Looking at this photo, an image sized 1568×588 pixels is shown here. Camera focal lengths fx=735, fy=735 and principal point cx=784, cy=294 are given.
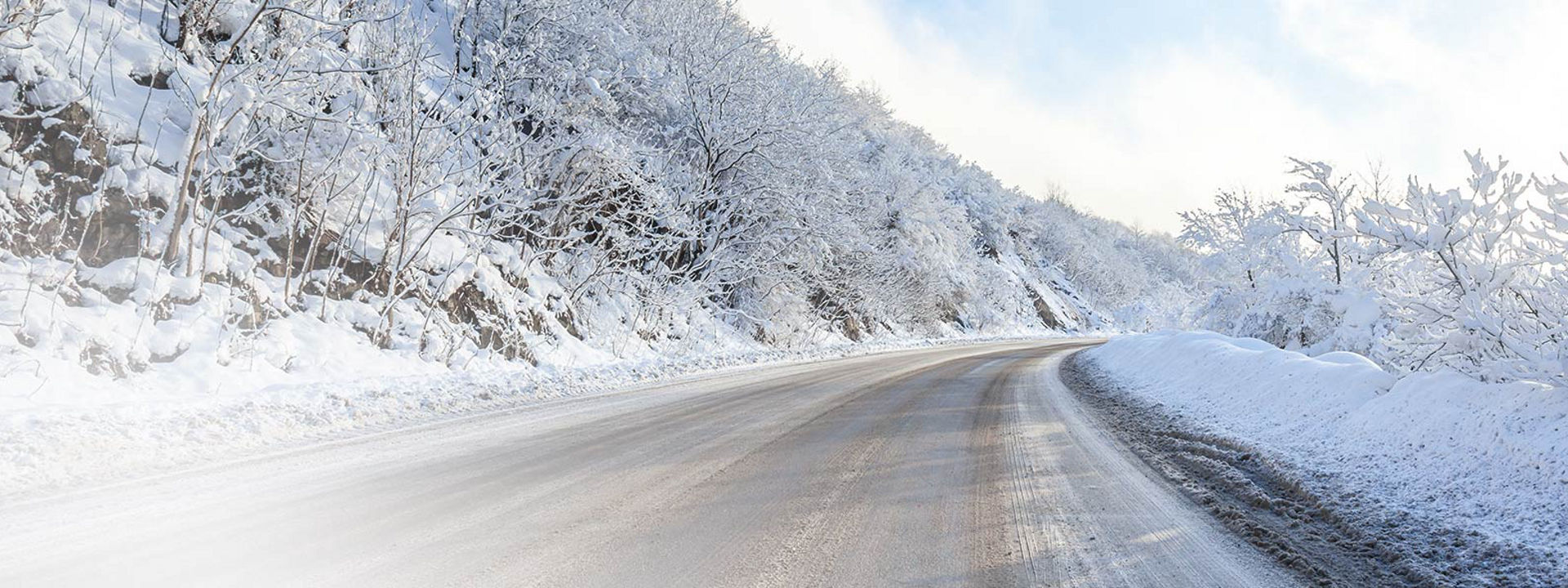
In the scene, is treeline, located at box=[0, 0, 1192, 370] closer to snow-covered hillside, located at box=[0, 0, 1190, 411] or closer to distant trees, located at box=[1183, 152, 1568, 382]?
snow-covered hillside, located at box=[0, 0, 1190, 411]

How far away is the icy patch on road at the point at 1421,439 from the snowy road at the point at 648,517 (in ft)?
4.37

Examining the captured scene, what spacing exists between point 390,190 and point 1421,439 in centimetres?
1482

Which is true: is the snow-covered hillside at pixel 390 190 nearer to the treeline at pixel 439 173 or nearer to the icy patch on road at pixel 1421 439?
the treeline at pixel 439 173

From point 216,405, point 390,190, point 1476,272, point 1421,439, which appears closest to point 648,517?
point 1421,439

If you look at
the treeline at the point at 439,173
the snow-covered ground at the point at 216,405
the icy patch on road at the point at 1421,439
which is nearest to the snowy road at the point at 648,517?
the snow-covered ground at the point at 216,405

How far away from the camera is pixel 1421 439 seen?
17.3 ft

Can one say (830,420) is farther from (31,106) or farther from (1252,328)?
(1252,328)

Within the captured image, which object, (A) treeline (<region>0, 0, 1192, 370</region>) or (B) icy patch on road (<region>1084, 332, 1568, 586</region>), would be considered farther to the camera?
(A) treeline (<region>0, 0, 1192, 370</region>)

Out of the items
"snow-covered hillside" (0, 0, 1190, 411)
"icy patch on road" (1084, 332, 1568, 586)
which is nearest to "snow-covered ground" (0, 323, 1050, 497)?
"snow-covered hillside" (0, 0, 1190, 411)

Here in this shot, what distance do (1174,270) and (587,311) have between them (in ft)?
418

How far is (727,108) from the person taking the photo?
73.6 ft

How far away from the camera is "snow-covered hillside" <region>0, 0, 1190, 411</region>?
8.94 metres

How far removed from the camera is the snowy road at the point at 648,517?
322 cm

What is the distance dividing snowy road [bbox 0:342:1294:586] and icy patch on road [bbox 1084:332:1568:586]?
133cm
